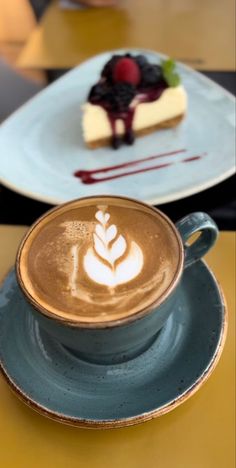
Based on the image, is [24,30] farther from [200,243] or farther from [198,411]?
[198,411]

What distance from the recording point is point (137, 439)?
0.70m

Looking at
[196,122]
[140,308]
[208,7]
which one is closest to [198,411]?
[140,308]

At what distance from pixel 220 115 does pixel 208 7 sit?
579 millimetres

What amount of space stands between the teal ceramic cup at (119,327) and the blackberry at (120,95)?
58cm

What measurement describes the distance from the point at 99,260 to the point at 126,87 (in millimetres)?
678

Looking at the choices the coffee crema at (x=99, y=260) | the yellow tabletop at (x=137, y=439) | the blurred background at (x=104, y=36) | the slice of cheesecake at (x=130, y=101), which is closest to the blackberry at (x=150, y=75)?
the slice of cheesecake at (x=130, y=101)

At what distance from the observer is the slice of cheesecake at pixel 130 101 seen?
1279 millimetres

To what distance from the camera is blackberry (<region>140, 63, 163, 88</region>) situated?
51.4 inches

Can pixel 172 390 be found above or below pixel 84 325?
below

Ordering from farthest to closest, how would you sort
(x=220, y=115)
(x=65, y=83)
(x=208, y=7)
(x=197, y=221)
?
1. (x=208, y=7)
2. (x=65, y=83)
3. (x=220, y=115)
4. (x=197, y=221)

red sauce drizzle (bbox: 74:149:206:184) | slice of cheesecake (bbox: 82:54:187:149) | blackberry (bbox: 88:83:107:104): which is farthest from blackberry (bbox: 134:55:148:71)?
red sauce drizzle (bbox: 74:149:206:184)

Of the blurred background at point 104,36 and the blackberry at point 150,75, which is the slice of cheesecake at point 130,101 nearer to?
the blackberry at point 150,75

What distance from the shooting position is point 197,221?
29.7 inches

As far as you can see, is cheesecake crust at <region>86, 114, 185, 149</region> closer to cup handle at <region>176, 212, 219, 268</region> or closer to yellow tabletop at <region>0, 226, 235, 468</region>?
cup handle at <region>176, 212, 219, 268</region>
